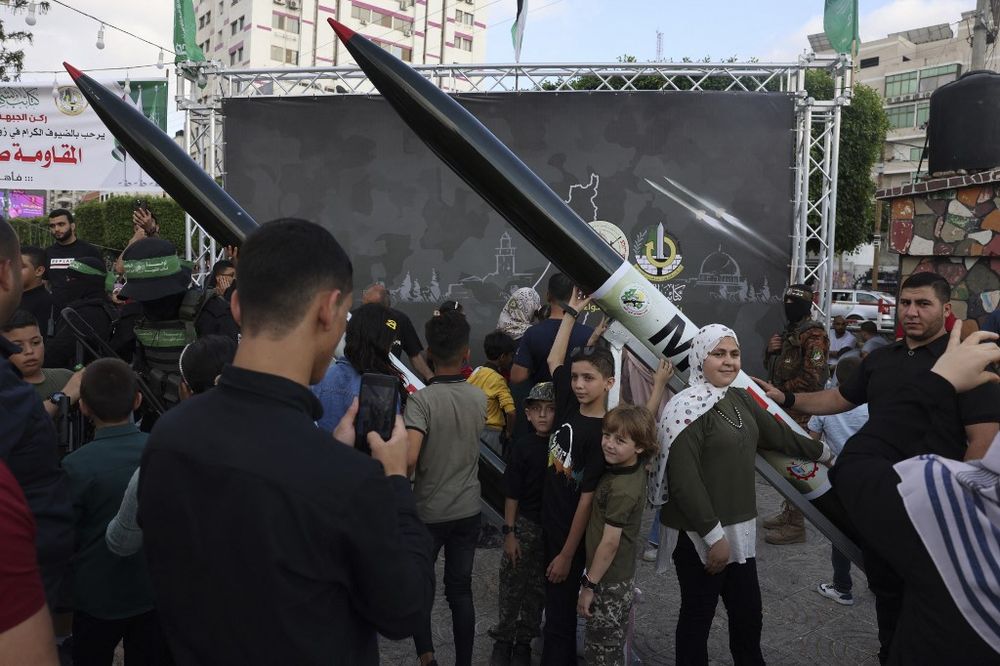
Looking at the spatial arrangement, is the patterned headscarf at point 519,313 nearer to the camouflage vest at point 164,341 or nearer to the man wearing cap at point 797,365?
the man wearing cap at point 797,365

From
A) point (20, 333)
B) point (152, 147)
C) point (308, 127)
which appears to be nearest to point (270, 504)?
point (20, 333)

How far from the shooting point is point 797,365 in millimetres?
5527

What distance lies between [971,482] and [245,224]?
3.75 m

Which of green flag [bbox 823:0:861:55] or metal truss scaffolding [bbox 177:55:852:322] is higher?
green flag [bbox 823:0:861:55]

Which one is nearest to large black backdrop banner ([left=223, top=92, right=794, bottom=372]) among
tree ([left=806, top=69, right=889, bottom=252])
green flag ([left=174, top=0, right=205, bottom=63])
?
green flag ([left=174, top=0, right=205, bottom=63])

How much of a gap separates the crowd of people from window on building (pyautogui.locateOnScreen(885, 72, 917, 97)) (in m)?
44.1

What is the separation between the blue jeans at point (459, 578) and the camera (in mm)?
3328

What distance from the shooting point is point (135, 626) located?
8.42ft

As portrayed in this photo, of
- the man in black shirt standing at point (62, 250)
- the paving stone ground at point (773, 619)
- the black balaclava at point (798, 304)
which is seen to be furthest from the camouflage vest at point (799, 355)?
the man in black shirt standing at point (62, 250)

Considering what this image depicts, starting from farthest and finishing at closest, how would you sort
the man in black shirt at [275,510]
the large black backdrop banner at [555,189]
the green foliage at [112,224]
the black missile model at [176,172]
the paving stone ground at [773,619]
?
the green foliage at [112,224]
the large black backdrop banner at [555,189]
the black missile model at [176,172]
the paving stone ground at [773,619]
the man in black shirt at [275,510]

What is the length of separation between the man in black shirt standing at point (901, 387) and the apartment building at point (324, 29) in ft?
147

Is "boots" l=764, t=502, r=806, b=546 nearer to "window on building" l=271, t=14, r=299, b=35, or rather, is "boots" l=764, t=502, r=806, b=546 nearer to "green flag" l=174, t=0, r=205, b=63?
"green flag" l=174, t=0, r=205, b=63

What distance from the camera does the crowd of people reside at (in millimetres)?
1295

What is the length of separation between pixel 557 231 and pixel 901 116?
4512 cm
